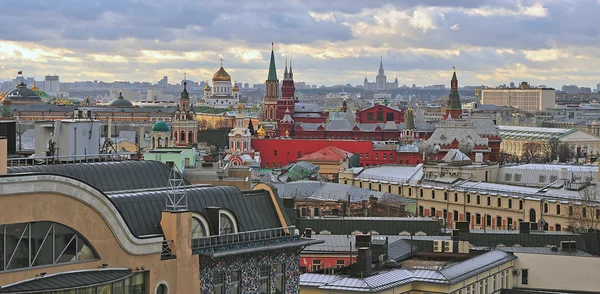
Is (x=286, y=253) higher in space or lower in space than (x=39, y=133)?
lower

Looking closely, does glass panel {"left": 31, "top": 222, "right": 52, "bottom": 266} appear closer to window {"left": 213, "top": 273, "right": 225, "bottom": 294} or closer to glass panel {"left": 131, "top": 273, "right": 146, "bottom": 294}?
glass panel {"left": 131, "top": 273, "right": 146, "bottom": 294}

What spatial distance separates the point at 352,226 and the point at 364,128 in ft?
379

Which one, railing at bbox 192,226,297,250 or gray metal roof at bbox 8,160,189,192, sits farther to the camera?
gray metal roof at bbox 8,160,189,192

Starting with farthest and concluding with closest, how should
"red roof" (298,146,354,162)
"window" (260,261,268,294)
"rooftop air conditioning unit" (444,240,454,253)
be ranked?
"red roof" (298,146,354,162)
"rooftop air conditioning unit" (444,240,454,253)
"window" (260,261,268,294)

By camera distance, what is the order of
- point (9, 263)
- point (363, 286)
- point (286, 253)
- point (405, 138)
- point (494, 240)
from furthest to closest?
point (405, 138) → point (494, 240) → point (363, 286) → point (286, 253) → point (9, 263)

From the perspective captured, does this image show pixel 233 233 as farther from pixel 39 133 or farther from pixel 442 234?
pixel 442 234

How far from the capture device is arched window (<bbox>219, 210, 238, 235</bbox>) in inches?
1035

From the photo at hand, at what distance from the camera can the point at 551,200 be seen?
282 ft

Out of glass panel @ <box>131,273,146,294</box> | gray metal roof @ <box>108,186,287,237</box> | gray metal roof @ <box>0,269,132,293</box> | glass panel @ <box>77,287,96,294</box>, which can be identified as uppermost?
gray metal roof @ <box>108,186,287,237</box>

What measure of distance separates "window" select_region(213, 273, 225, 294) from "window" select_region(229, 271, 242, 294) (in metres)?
0.25

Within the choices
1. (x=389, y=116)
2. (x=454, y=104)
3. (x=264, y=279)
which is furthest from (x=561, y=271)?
(x=389, y=116)

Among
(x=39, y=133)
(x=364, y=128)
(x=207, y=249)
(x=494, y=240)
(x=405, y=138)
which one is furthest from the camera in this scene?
(x=364, y=128)

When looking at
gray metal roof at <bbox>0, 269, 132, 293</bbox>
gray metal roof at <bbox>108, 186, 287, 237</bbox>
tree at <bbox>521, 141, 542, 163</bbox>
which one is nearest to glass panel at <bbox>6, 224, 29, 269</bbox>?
gray metal roof at <bbox>0, 269, 132, 293</bbox>

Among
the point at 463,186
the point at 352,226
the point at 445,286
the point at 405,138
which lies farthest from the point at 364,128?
the point at 445,286
